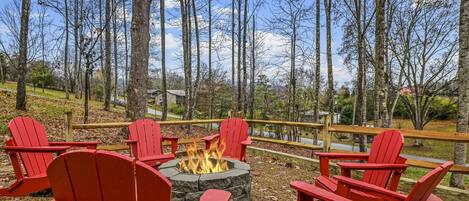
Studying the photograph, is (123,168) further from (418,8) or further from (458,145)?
(418,8)

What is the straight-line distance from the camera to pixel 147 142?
473cm

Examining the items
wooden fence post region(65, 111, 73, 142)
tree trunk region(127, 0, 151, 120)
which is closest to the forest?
tree trunk region(127, 0, 151, 120)

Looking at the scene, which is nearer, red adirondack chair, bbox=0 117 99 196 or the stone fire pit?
red adirondack chair, bbox=0 117 99 196

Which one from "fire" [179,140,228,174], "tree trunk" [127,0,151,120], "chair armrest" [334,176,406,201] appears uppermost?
"tree trunk" [127,0,151,120]

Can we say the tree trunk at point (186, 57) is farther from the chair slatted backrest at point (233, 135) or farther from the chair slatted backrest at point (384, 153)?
the chair slatted backrest at point (384, 153)

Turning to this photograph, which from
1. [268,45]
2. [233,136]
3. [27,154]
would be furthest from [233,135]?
[268,45]

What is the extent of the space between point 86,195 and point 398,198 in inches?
75.7

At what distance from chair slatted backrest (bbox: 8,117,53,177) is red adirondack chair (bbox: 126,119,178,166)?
1067 mm

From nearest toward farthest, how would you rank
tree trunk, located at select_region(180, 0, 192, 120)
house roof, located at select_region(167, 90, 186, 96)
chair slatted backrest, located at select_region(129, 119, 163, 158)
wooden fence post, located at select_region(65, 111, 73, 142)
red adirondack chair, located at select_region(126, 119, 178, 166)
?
1. red adirondack chair, located at select_region(126, 119, 178, 166)
2. chair slatted backrest, located at select_region(129, 119, 163, 158)
3. wooden fence post, located at select_region(65, 111, 73, 142)
4. tree trunk, located at select_region(180, 0, 192, 120)
5. house roof, located at select_region(167, 90, 186, 96)

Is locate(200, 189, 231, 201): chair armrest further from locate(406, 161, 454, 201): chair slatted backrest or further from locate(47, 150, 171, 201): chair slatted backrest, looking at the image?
locate(406, 161, 454, 201): chair slatted backrest

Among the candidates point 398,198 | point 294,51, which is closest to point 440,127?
point 294,51

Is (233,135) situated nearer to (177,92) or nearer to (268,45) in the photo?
(268,45)

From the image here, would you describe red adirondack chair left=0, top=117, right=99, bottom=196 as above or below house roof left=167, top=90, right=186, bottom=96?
below

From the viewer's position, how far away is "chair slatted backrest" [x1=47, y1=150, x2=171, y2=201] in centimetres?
141
